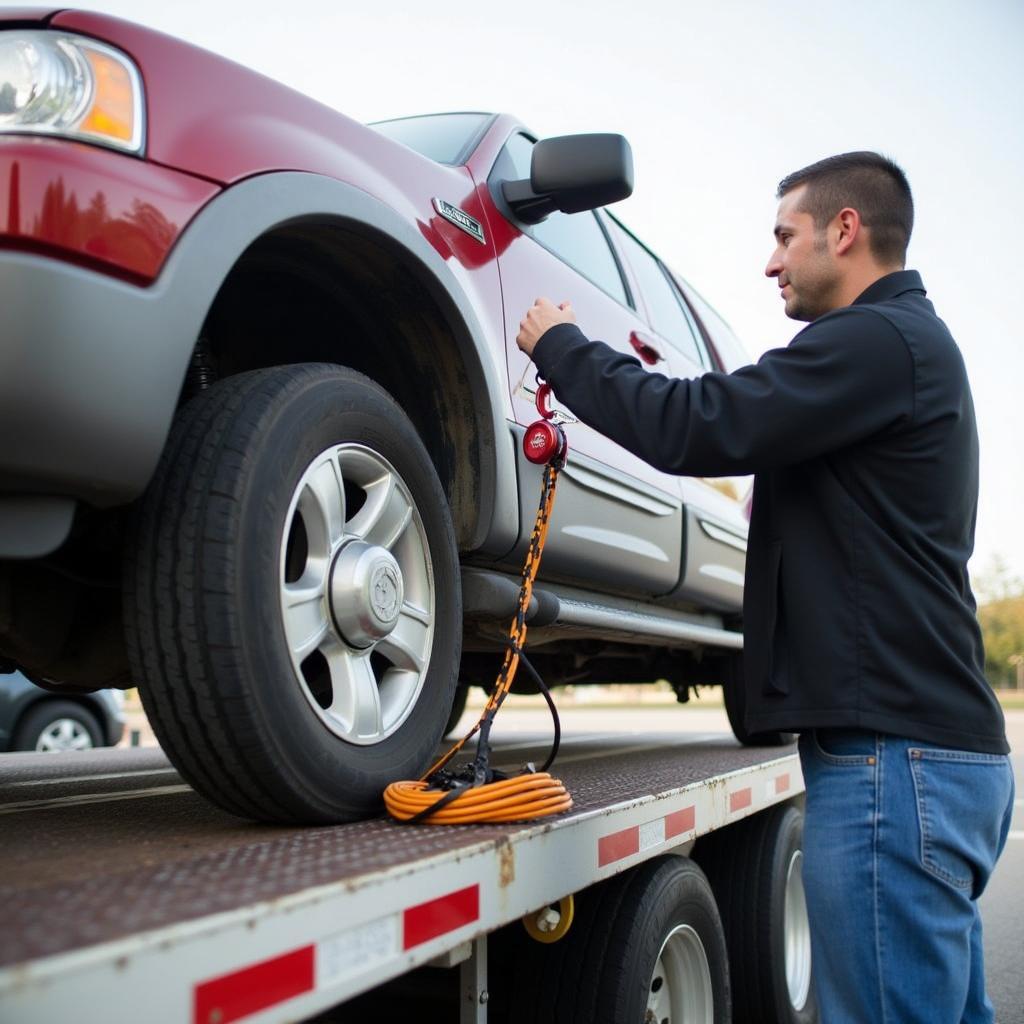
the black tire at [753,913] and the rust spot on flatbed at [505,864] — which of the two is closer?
the rust spot on flatbed at [505,864]

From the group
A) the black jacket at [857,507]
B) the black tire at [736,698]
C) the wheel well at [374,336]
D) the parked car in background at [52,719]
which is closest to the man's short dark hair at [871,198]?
the black jacket at [857,507]

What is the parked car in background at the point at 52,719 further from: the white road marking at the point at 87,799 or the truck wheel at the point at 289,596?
the truck wheel at the point at 289,596

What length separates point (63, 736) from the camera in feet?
21.9

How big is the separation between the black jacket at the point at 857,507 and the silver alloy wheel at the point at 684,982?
76 centimetres

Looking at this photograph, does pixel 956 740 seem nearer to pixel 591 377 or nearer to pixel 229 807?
pixel 591 377

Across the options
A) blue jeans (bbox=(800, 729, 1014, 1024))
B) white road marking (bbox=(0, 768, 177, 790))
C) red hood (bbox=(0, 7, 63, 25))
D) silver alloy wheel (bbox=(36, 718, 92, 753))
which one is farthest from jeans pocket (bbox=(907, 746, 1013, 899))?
silver alloy wheel (bbox=(36, 718, 92, 753))

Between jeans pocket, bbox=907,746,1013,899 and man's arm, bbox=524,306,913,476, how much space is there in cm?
54

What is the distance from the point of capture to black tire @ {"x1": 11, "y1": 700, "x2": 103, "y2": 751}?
6324 mm

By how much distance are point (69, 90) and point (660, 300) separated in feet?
9.12

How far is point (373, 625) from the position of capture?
181 cm

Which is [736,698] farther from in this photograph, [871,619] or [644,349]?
[871,619]

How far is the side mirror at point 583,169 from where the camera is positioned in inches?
92.5

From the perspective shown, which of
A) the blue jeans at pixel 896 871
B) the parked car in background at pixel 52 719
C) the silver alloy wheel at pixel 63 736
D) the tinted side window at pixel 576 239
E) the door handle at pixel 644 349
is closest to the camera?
the blue jeans at pixel 896 871

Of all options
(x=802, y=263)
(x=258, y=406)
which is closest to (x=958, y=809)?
(x=802, y=263)
